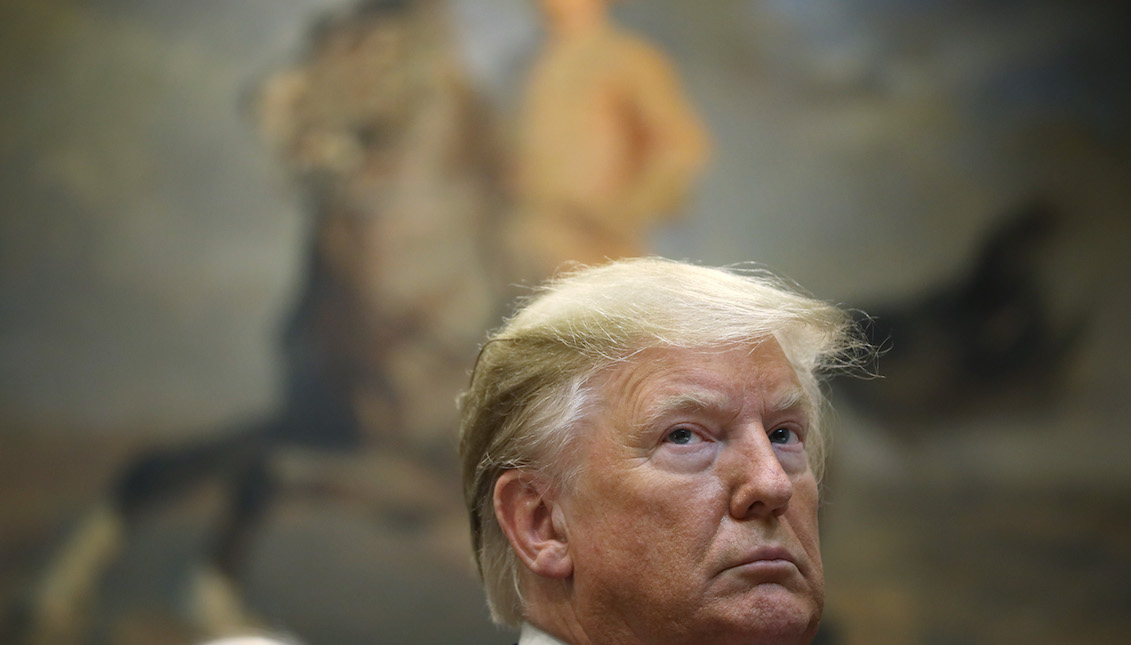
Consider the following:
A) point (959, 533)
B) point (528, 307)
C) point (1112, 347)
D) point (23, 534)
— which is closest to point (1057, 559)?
point (959, 533)

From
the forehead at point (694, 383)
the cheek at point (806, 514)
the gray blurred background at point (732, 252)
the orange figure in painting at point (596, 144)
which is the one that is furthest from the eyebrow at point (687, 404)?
the orange figure in painting at point (596, 144)

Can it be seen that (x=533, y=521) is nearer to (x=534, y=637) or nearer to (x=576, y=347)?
(x=534, y=637)

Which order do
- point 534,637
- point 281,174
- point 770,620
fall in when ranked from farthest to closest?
point 281,174 < point 534,637 < point 770,620

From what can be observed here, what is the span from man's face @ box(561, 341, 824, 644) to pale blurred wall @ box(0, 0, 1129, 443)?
5565 millimetres

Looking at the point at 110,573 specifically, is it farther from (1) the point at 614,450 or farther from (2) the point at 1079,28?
(2) the point at 1079,28

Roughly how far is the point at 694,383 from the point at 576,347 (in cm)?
26

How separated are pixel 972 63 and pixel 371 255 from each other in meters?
4.78

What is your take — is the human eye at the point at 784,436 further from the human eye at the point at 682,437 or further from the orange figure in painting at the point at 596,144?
the orange figure in painting at the point at 596,144

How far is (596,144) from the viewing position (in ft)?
24.9

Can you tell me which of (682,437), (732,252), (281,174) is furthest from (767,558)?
(281,174)

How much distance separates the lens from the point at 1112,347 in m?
6.85

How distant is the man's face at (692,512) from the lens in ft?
5.77

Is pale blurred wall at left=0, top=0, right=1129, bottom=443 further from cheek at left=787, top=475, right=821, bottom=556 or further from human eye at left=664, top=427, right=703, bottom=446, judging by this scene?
human eye at left=664, top=427, right=703, bottom=446

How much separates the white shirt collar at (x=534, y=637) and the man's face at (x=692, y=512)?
10cm
